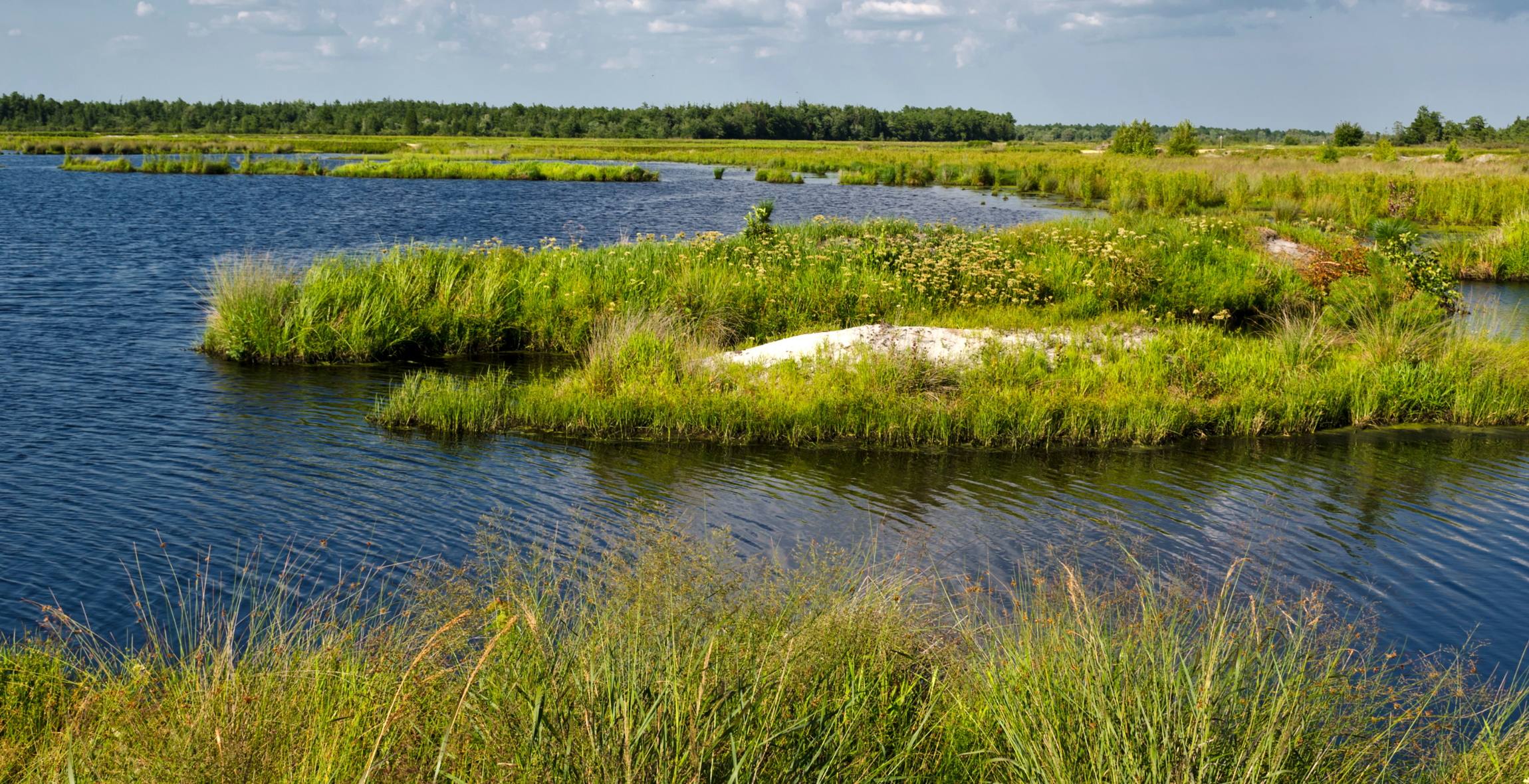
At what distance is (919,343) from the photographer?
13.2 meters

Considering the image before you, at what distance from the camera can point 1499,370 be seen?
13086 millimetres

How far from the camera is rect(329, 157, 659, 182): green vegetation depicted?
57.7 metres

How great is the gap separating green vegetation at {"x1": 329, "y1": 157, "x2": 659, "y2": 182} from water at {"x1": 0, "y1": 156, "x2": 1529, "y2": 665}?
43.5 meters

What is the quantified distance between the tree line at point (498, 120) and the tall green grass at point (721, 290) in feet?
406

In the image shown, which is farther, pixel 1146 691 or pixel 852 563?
pixel 852 563

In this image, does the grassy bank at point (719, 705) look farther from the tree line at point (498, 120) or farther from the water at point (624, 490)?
the tree line at point (498, 120)

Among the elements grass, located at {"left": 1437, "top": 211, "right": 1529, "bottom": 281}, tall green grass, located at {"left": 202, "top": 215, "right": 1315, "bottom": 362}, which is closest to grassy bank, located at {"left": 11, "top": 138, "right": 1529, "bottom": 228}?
grass, located at {"left": 1437, "top": 211, "right": 1529, "bottom": 281}

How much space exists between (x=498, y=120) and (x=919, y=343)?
14966cm

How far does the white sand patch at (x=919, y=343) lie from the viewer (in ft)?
42.4

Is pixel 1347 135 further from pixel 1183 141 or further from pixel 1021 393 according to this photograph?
pixel 1021 393

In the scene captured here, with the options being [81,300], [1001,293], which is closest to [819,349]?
[1001,293]

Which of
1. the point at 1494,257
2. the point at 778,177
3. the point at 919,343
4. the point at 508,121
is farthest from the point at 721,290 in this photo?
the point at 508,121

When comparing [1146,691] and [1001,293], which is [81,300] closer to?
[1001,293]

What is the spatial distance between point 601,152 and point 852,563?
83021mm
